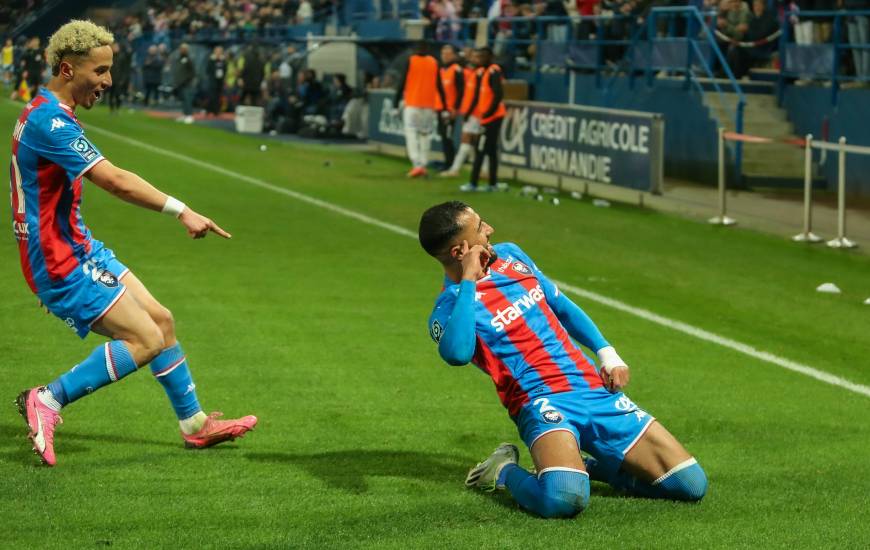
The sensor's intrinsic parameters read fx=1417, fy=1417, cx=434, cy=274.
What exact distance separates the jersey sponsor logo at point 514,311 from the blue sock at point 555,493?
693mm

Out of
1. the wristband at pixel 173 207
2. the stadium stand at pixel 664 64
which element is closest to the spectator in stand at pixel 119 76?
the stadium stand at pixel 664 64

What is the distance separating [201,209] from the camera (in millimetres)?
19219

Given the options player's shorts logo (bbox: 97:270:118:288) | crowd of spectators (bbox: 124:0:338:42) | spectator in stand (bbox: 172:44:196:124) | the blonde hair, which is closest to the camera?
the blonde hair

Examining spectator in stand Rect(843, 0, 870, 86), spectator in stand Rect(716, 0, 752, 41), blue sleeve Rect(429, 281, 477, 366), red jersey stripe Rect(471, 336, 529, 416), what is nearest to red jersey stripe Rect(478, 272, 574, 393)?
red jersey stripe Rect(471, 336, 529, 416)

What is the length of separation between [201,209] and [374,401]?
1135 centimetres

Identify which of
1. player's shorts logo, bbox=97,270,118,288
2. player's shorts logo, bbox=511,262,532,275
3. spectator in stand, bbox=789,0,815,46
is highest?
spectator in stand, bbox=789,0,815,46

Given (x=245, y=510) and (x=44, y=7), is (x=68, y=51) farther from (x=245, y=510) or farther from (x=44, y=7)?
(x=44, y=7)

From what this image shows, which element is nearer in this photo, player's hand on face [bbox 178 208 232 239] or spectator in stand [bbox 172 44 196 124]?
player's hand on face [bbox 178 208 232 239]

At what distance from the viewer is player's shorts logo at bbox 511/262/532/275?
640 cm

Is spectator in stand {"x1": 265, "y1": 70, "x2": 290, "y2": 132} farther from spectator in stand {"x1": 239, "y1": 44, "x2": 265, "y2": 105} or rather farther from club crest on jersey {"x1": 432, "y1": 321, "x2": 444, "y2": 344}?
club crest on jersey {"x1": 432, "y1": 321, "x2": 444, "y2": 344}

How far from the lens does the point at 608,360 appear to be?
6301 millimetres

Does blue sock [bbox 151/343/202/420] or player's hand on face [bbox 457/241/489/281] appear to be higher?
player's hand on face [bbox 457/241/489/281]

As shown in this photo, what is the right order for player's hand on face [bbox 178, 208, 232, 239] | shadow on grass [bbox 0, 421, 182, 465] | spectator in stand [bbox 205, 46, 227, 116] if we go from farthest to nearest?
spectator in stand [bbox 205, 46, 227, 116] < shadow on grass [bbox 0, 421, 182, 465] < player's hand on face [bbox 178, 208, 232, 239]

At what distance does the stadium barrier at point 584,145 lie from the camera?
67.9 feet
